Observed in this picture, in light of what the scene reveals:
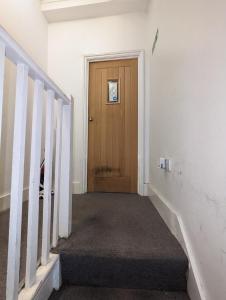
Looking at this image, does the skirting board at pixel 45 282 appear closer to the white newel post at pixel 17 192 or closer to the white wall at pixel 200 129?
the white newel post at pixel 17 192

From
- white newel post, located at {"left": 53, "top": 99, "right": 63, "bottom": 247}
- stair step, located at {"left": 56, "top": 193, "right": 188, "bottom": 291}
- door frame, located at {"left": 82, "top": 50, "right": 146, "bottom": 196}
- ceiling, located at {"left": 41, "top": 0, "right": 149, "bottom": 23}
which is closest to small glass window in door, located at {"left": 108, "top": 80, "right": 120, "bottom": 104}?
door frame, located at {"left": 82, "top": 50, "right": 146, "bottom": 196}

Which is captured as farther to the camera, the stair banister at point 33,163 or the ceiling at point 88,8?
the ceiling at point 88,8

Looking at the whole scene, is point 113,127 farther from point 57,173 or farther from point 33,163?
point 33,163

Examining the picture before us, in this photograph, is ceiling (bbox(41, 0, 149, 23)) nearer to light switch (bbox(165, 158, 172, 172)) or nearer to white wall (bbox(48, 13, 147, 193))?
white wall (bbox(48, 13, 147, 193))

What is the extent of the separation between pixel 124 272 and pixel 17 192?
2.36 feet

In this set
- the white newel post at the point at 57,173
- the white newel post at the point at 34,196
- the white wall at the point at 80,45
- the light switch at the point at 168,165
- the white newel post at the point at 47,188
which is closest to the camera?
the white newel post at the point at 34,196

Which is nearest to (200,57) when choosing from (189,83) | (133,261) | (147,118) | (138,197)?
(189,83)

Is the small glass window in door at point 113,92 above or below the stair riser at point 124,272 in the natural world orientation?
above

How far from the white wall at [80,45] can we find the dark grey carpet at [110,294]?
162 cm

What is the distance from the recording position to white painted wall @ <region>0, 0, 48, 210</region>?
181cm

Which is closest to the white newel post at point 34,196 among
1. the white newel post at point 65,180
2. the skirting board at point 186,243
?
the white newel post at point 65,180

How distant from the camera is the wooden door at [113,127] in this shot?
263 cm

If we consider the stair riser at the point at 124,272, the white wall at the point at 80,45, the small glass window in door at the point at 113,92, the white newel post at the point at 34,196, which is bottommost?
the stair riser at the point at 124,272

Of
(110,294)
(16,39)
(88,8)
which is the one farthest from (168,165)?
(88,8)
